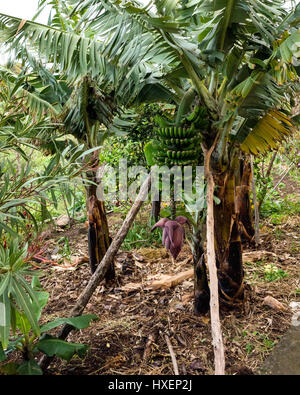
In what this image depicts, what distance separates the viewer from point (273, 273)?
10.3 ft

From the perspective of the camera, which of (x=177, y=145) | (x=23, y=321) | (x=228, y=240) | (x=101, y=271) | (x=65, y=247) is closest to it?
(x=177, y=145)

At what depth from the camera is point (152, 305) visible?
2.80 meters

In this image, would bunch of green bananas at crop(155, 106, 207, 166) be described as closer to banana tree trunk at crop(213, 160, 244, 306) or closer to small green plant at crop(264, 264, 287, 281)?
banana tree trunk at crop(213, 160, 244, 306)

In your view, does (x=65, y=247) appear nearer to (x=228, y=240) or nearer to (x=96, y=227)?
(x=96, y=227)

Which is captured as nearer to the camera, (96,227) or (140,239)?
(96,227)

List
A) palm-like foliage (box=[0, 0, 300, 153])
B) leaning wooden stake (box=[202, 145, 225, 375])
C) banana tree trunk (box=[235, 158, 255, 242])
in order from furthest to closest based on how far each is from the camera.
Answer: banana tree trunk (box=[235, 158, 255, 242]), palm-like foliage (box=[0, 0, 300, 153]), leaning wooden stake (box=[202, 145, 225, 375])

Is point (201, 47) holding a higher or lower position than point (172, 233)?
higher

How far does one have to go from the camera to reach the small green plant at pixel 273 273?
3093 mm

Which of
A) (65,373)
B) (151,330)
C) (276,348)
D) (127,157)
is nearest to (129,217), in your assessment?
(151,330)

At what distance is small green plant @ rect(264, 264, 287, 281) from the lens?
10.1 feet

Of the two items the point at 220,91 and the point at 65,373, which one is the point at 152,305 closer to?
the point at 65,373

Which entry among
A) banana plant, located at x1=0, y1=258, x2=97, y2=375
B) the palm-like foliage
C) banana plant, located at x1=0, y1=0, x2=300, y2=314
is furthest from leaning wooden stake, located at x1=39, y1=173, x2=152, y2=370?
the palm-like foliage

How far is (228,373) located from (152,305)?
99cm

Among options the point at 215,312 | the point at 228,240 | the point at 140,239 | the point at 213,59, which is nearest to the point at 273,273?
the point at 228,240
